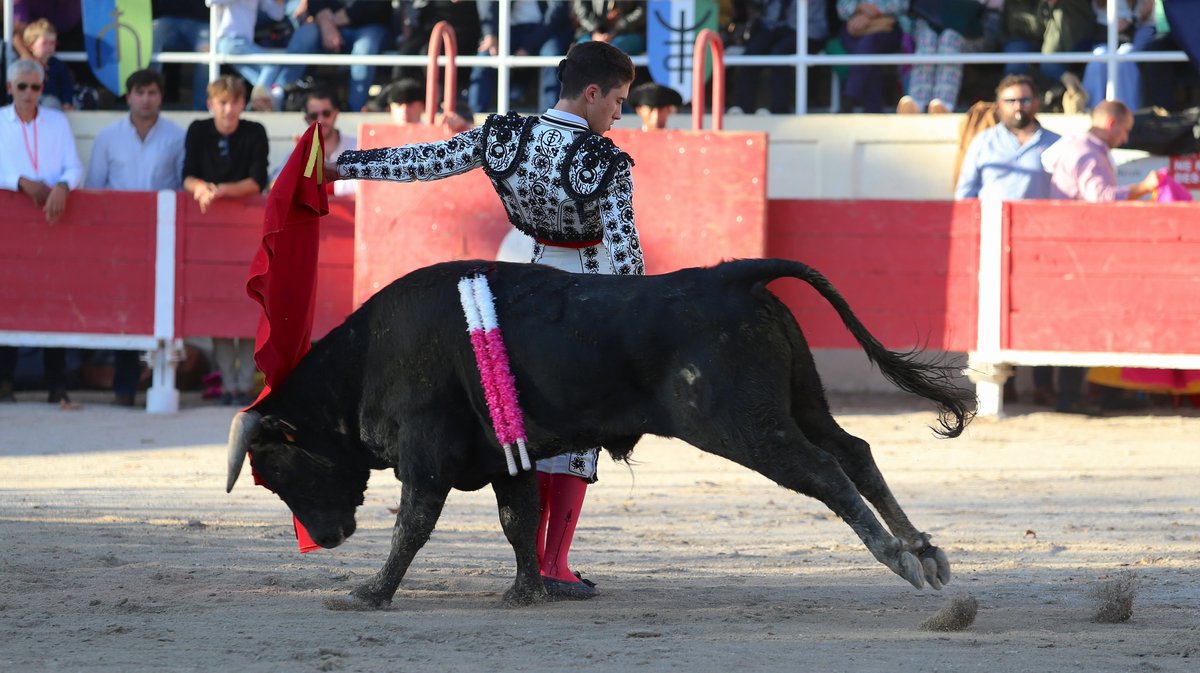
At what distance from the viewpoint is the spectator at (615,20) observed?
9102 mm

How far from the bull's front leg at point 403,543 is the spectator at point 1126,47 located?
622cm

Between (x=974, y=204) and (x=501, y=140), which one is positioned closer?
(x=501, y=140)

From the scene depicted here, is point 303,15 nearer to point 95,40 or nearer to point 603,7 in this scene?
point 95,40

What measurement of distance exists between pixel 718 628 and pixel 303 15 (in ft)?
22.6

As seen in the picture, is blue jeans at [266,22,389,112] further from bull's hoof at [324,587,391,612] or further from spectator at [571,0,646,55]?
bull's hoof at [324,587,391,612]

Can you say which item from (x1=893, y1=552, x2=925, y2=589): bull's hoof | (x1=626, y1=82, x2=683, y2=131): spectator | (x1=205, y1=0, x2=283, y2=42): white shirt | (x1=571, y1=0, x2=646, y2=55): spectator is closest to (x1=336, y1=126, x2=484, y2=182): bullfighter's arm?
(x1=893, y1=552, x2=925, y2=589): bull's hoof

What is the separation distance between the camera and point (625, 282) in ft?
11.6

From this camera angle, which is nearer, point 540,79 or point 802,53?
point 802,53

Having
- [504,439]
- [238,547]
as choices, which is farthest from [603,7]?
[504,439]

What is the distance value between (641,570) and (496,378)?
992 millimetres

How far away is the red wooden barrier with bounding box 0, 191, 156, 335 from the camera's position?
796 centimetres

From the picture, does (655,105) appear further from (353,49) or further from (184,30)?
(184,30)

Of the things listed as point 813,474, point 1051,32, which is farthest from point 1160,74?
point 813,474

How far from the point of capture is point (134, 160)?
26.6 feet
